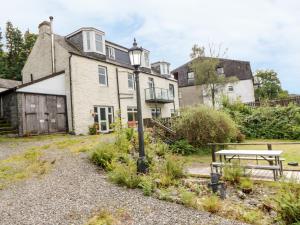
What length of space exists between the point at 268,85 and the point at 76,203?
1774 inches

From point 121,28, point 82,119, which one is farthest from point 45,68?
point 121,28

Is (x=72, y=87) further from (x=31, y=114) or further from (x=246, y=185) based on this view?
(x=246, y=185)

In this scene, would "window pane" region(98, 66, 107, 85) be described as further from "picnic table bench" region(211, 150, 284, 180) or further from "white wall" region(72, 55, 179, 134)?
"picnic table bench" region(211, 150, 284, 180)

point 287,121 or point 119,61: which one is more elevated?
point 119,61

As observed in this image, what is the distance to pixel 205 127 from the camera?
40.6 feet

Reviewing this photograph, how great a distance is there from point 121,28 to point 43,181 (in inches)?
315

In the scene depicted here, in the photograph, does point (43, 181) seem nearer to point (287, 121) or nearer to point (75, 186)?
point (75, 186)

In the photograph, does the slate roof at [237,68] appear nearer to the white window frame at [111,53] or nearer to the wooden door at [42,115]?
the white window frame at [111,53]

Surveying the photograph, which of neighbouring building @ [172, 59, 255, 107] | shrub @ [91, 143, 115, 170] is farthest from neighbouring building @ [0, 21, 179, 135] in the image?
neighbouring building @ [172, 59, 255, 107]

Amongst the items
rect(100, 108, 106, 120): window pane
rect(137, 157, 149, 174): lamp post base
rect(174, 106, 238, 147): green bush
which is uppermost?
rect(100, 108, 106, 120): window pane

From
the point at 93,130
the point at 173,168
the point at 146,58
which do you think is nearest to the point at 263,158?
the point at 173,168

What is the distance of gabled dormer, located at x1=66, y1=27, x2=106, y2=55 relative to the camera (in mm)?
18906

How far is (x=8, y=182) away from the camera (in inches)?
248

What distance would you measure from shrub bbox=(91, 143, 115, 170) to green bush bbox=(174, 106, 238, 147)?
5842 mm
